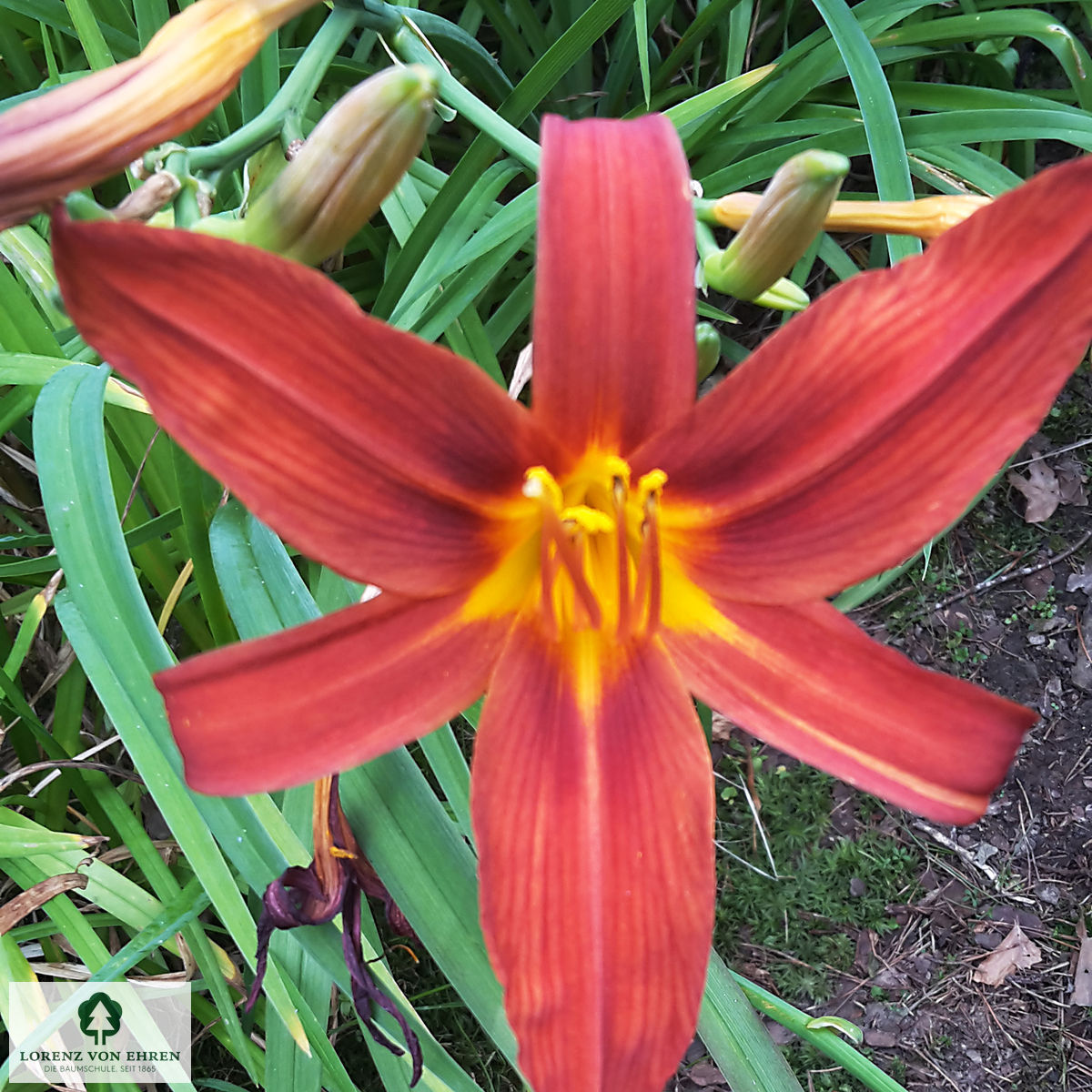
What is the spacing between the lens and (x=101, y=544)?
2.71 feet

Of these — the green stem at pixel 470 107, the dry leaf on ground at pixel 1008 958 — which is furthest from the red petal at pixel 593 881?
the dry leaf on ground at pixel 1008 958

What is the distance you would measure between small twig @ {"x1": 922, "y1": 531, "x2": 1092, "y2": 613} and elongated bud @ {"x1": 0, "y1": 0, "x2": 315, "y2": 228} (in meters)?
1.75

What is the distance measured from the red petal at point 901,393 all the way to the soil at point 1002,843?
1395 mm

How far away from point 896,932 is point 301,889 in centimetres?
151

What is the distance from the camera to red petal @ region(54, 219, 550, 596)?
46 centimetres

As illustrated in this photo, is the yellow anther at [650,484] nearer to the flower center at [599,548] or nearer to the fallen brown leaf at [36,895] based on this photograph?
the flower center at [599,548]

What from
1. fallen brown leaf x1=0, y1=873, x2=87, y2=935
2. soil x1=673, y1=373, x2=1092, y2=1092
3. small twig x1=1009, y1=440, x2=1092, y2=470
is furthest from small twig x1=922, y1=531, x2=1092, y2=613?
fallen brown leaf x1=0, y1=873, x2=87, y2=935

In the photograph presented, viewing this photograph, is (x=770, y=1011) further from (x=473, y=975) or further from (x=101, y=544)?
(x=101, y=544)

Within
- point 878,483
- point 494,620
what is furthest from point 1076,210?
point 494,620

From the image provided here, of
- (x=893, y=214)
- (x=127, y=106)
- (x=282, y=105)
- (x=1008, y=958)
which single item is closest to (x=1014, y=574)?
(x=1008, y=958)

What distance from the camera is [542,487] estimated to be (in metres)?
0.61

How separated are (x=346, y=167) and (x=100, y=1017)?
135 centimetres

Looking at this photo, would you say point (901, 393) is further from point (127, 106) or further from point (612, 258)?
point (127, 106)
